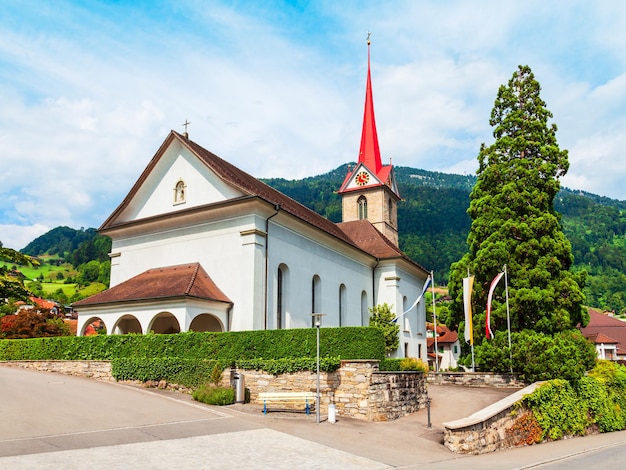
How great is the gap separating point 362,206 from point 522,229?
76.1 feet

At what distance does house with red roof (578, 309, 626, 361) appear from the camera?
65062 millimetres

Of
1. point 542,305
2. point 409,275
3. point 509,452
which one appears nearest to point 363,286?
point 409,275

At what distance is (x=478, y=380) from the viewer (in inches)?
1037

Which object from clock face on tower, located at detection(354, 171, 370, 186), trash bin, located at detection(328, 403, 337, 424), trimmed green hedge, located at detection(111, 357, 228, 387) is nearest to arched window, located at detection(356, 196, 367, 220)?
clock face on tower, located at detection(354, 171, 370, 186)

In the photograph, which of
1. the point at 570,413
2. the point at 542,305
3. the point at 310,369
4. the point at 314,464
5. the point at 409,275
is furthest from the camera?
the point at 409,275

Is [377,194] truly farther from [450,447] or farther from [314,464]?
[314,464]

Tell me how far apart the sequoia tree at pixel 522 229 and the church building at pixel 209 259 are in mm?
7940

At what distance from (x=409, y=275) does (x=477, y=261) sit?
14660 mm

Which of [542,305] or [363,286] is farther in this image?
[363,286]

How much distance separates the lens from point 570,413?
21906 millimetres

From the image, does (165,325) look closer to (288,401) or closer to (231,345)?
(231,345)

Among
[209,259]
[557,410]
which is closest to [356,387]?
[557,410]

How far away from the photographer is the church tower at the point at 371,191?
4881 cm

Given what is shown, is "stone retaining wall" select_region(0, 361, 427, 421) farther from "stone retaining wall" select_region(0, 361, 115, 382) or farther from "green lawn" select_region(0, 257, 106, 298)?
"green lawn" select_region(0, 257, 106, 298)
